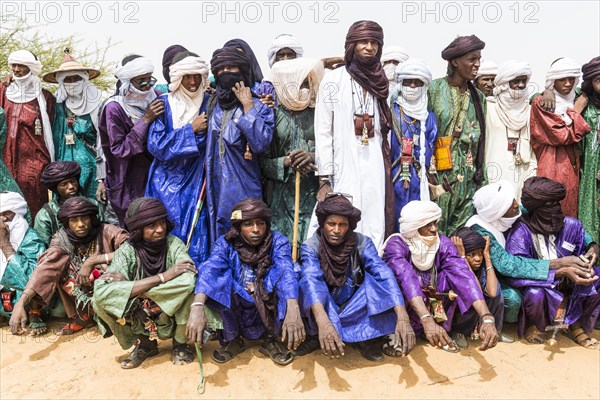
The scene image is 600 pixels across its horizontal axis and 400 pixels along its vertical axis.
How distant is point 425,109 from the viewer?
16.9 ft

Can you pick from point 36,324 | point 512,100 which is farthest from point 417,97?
point 36,324

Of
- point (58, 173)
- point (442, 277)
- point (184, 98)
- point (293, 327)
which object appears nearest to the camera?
point (293, 327)

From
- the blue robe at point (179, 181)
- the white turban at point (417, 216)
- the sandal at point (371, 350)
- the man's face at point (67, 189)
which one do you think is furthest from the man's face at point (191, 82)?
the sandal at point (371, 350)

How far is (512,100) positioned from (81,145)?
446 centimetres

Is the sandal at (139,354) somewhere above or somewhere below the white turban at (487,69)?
below

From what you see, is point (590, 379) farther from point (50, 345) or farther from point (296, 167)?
point (50, 345)

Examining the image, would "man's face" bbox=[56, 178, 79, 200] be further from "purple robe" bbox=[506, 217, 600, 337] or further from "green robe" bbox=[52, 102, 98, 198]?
"purple robe" bbox=[506, 217, 600, 337]

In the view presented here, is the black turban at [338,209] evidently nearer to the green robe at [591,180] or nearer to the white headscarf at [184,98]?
the white headscarf at [184,98]

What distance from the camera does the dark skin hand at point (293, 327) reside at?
3.87 m

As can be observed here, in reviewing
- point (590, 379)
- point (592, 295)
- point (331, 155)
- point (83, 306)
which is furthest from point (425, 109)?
point (83, 306)

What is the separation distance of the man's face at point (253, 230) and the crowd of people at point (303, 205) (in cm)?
2

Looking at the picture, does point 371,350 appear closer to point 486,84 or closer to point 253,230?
point 253,230

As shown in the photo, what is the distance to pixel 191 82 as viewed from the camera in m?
4.98

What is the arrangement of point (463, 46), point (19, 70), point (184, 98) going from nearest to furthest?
1. point (184, 98)
2. point (463, 46)
3. point (19, 70)
